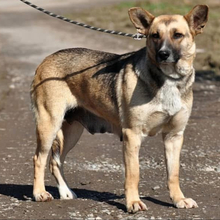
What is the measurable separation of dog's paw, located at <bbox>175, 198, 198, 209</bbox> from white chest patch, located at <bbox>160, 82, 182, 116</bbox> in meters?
0.79

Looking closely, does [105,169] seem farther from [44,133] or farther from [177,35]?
[177,35]

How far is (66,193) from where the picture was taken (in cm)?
711

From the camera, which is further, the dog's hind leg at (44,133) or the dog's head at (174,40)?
the dog's hind leg at (44,133)

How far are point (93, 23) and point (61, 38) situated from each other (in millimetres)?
3325

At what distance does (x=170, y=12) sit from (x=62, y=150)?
20.0 m

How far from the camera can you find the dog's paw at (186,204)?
6504 mm

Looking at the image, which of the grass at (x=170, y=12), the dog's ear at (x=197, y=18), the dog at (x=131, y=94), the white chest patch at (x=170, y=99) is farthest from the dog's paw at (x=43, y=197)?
the grass at (x=170, y=12)

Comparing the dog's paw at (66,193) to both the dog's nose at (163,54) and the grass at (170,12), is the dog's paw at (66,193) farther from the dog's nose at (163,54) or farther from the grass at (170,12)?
the grass at (170,12)

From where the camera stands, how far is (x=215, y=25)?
22516mm

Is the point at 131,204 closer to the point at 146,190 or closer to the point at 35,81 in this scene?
the point at 146,190

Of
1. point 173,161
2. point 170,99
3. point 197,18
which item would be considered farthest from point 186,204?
point 197,18

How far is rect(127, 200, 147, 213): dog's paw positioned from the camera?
6340 millimetres

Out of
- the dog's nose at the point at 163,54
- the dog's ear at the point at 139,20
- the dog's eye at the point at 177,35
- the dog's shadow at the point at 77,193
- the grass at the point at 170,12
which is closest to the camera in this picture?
the dog's nose at the point at 163,54

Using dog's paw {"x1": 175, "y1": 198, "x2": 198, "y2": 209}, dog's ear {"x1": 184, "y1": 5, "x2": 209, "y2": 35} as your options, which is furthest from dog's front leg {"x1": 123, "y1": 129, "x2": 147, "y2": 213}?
dog's ear {"x1": 184, "y1": 5, "x2": 209, "y2": 35}
